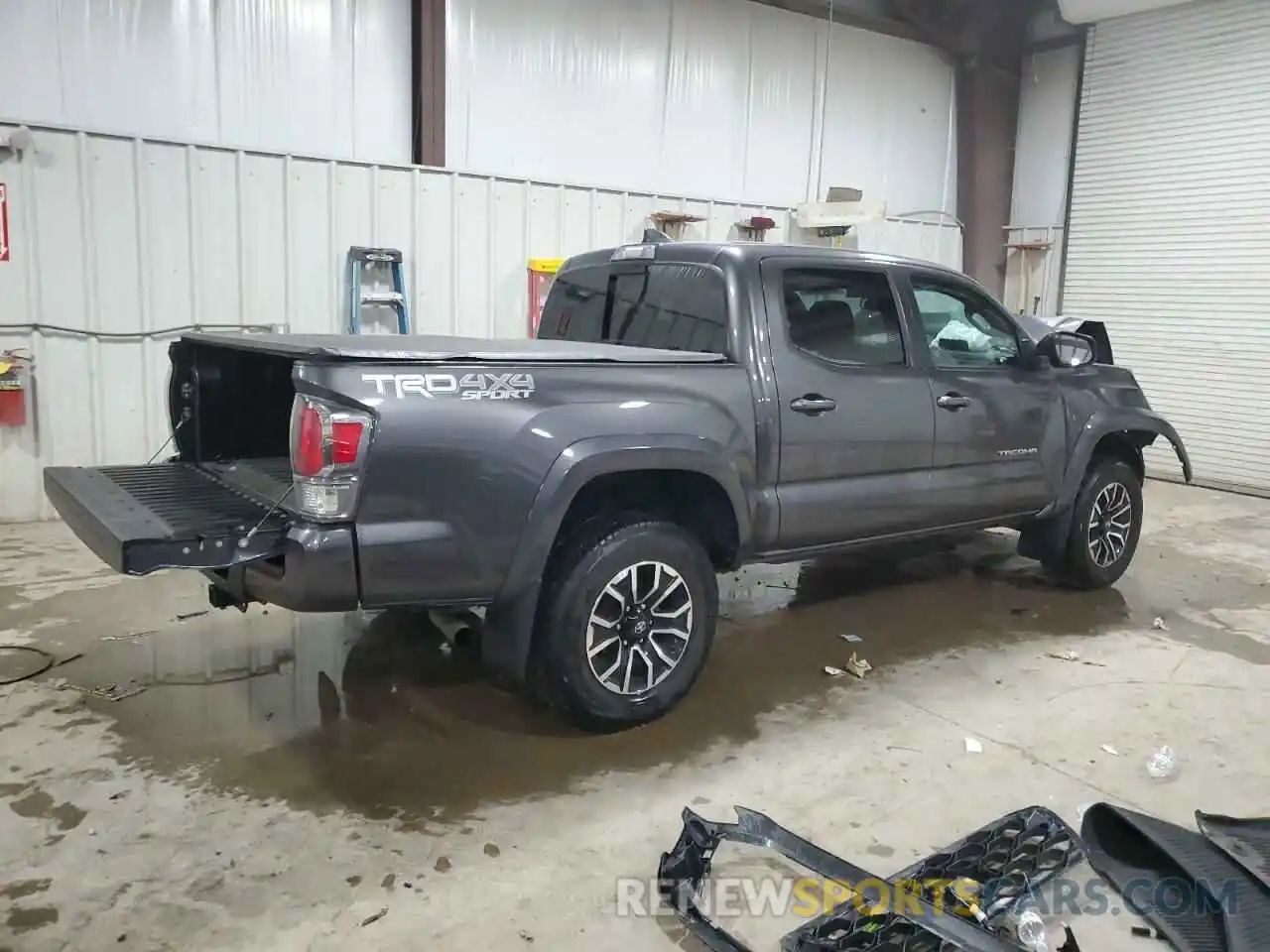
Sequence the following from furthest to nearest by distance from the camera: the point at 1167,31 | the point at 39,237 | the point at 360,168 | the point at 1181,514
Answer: the point at 1167,31, the point at 1181,514, the point at 360,168, the point at 39,237

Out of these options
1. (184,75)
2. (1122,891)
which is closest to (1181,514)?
(1122,891)

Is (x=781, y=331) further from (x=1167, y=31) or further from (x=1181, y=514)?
(x=1167, y=31)

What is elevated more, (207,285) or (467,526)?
(207,285)

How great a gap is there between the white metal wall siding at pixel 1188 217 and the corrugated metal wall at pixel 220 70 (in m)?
7.83

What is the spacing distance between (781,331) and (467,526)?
156 cm

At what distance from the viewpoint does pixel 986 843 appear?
2678 millimetres

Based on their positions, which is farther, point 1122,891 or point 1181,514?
point 1181,514

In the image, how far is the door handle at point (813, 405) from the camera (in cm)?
373

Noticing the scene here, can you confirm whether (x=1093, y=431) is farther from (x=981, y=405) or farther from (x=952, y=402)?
(x=952, y=402)

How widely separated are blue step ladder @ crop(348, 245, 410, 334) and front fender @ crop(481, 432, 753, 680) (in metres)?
4.39

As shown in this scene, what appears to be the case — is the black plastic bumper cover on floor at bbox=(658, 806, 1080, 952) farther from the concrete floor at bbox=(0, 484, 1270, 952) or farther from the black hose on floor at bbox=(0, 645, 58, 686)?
the black hose on floor at bbox=(0, 645, 58, 686)

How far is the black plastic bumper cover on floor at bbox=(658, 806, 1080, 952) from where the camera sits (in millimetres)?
2184

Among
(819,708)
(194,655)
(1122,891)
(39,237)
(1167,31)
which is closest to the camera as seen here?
(1122,891)

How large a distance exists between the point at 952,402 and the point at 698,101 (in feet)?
19.4
